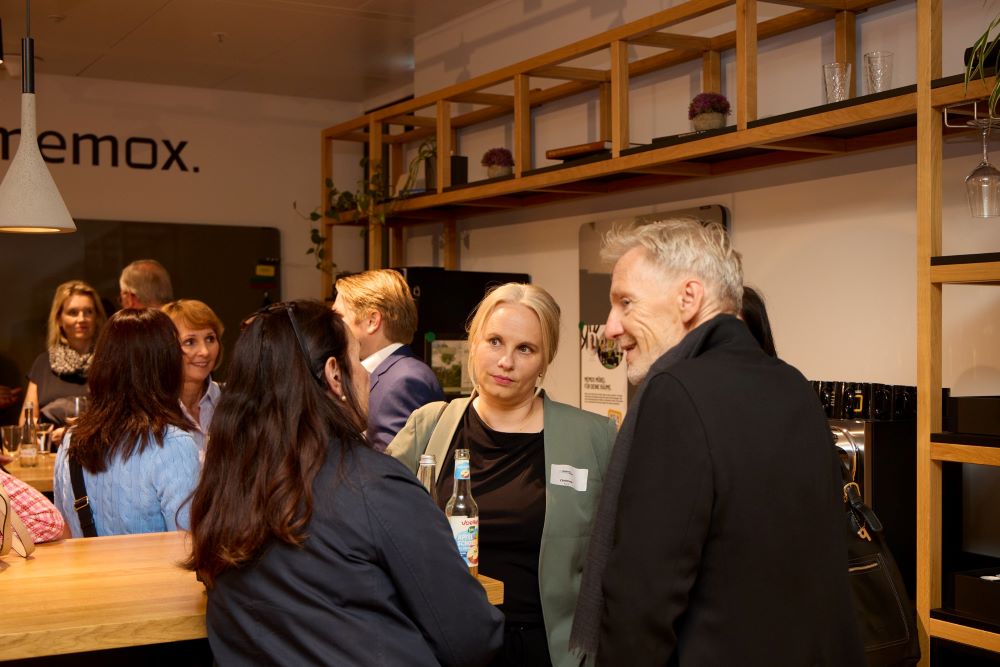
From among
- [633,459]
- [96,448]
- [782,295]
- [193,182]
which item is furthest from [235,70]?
[633,459]

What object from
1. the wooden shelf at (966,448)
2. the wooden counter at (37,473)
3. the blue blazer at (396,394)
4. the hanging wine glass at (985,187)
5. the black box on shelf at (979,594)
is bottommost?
the black box on shelf at (979,594)

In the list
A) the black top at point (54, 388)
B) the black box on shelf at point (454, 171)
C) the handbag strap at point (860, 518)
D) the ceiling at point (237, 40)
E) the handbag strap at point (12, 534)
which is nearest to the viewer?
the handbag strap at point (12, 534)

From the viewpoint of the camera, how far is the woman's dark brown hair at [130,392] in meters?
2.68

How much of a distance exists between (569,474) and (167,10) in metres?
4.41

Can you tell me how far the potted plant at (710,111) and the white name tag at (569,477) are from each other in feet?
6.57

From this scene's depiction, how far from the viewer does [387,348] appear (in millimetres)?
3375

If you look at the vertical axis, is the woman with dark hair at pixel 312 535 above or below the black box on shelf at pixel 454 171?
below

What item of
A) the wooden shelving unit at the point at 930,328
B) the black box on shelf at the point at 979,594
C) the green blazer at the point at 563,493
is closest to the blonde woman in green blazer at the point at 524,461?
the green blazer at the point at 563,493

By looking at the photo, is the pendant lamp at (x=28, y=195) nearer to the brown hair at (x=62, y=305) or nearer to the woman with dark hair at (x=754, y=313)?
the brown hair at (x=62, y=305)

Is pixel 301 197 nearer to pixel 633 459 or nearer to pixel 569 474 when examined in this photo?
pixel 569 474

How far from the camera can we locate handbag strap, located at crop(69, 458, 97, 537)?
2689 mm

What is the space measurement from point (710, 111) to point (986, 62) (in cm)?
130

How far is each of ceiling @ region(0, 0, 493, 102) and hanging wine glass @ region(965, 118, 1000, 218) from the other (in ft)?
11.6

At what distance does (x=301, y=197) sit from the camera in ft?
26.8
